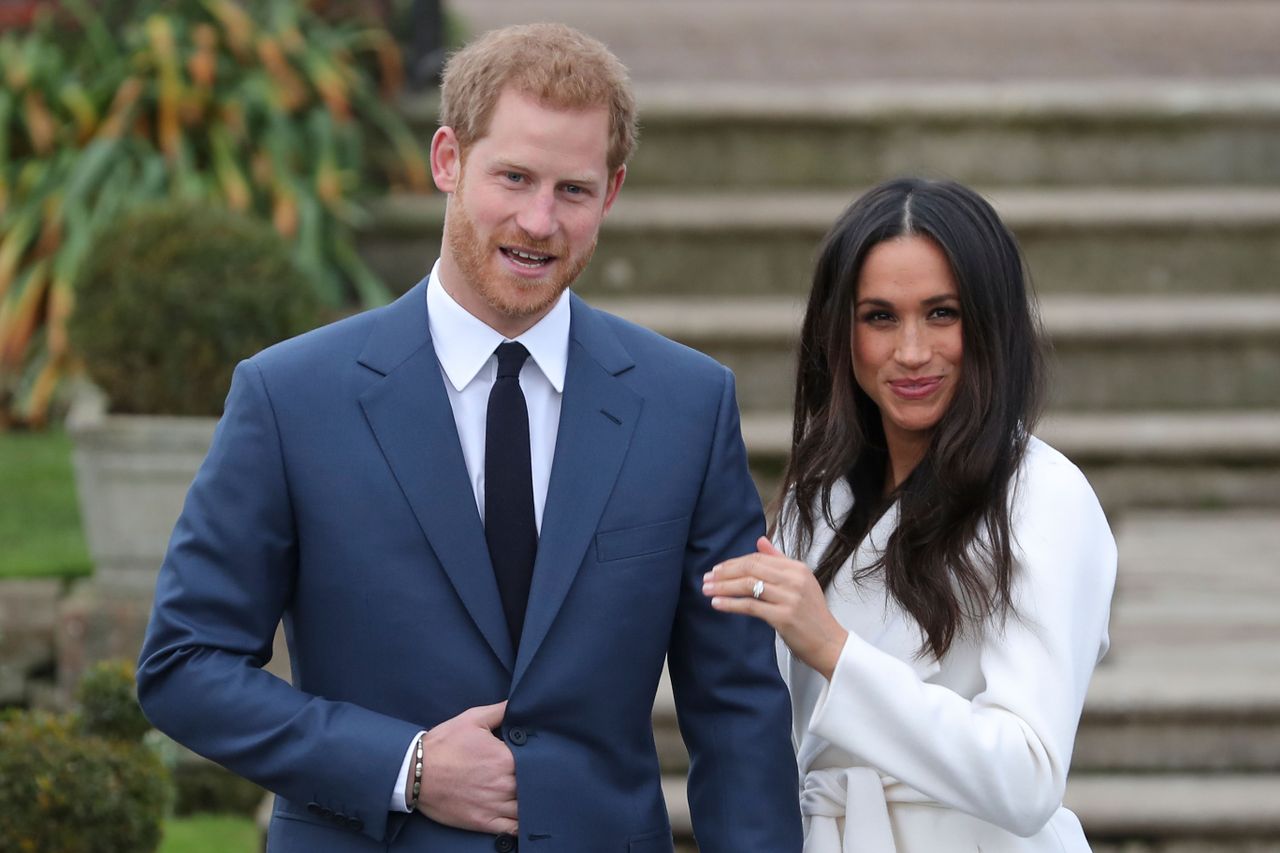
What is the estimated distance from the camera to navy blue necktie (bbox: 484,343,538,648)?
2371 millimetres

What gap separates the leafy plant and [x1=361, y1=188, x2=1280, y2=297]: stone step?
316mm

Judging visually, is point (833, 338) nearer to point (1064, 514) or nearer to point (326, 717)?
point (1064, 514)

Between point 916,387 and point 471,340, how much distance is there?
0.66 metres

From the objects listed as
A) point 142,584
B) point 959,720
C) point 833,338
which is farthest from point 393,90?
point 959,720

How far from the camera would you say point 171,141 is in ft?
20.1

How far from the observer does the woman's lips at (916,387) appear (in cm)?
262

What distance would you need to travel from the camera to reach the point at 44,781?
3.47m

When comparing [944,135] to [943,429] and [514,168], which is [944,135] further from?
[514,168]

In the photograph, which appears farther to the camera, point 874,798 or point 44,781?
point 44,781

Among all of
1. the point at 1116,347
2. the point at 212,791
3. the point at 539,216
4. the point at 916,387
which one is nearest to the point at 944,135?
the point at 1116,347

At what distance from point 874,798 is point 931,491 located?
441 mm

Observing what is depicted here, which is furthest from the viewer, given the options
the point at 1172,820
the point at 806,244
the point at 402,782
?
the point at 806,244

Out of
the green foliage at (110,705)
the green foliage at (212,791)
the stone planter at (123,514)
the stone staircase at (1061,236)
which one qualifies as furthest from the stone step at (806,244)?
the green foliage at (110,705)

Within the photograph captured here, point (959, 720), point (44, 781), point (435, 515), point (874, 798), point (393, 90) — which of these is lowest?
point (44, 781)
